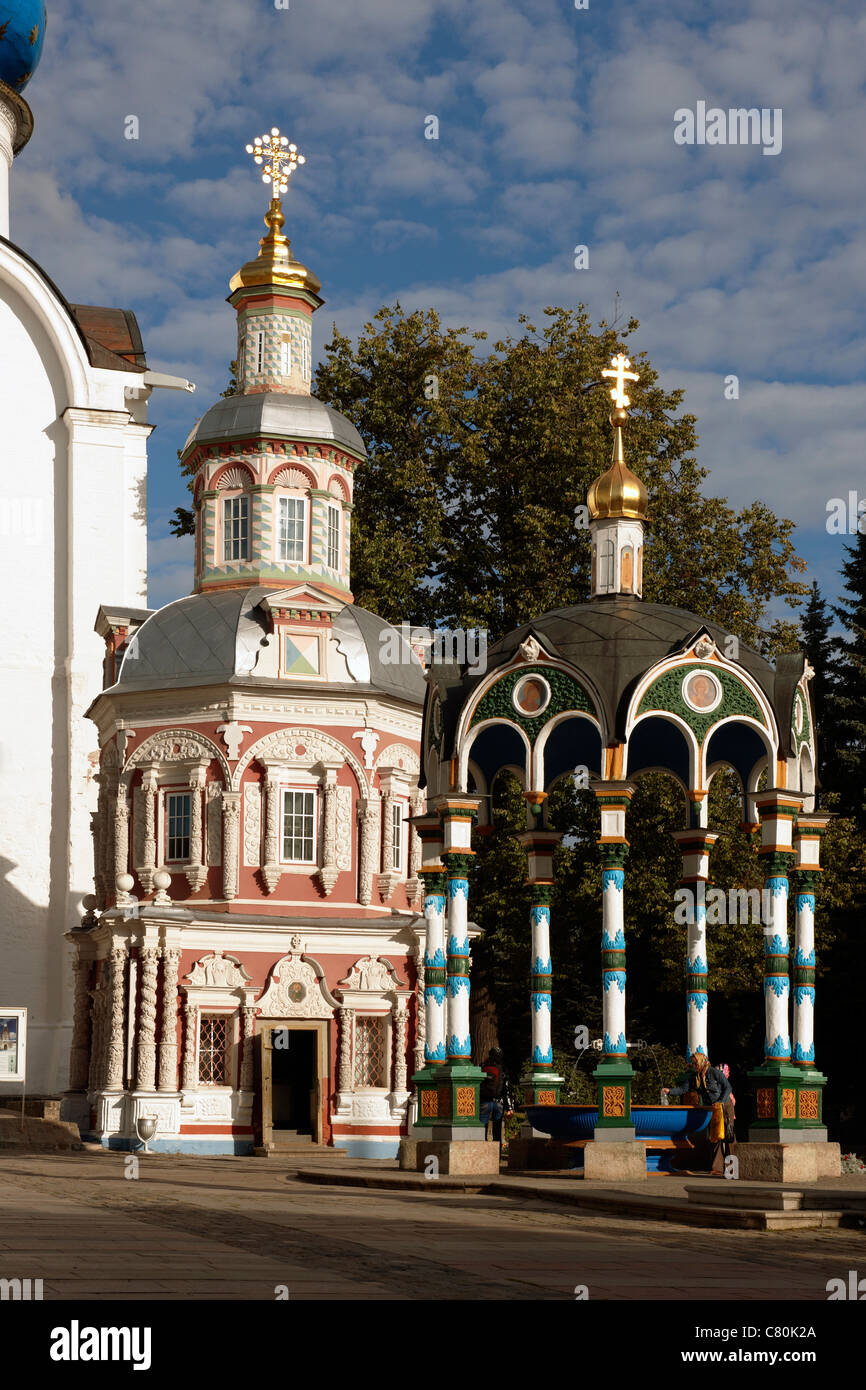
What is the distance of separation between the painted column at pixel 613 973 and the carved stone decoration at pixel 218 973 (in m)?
11.7

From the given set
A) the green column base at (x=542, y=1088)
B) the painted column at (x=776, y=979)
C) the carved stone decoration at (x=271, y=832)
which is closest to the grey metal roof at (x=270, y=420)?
the carved stone decoration at (x=271, y=832)

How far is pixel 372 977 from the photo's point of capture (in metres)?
33.1

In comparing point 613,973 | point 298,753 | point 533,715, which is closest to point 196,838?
point 298,753

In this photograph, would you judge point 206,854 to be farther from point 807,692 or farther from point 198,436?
point 807,692

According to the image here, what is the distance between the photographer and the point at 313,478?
36.5 m

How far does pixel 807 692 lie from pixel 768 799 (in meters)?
1.54

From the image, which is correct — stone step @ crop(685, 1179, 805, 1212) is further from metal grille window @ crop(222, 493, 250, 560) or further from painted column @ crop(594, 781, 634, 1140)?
metal grille window @ crop(222, 493, 250, 560)

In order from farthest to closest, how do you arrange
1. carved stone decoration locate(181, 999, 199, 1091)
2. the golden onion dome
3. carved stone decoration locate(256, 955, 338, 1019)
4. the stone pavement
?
1. carved stone decoration locate(256, 955, 338, 1019)
2. carved stone decoration locate(181, 999, 199, 1091)
3. the golden onion dome
4. the stone pavement

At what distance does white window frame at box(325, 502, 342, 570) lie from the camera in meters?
36.5

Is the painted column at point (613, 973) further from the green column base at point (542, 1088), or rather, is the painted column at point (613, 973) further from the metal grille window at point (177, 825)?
the metal grille window at point (177, 825)

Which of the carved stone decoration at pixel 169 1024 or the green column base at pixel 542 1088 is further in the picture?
the carved stone decoration at pixel 169 1024

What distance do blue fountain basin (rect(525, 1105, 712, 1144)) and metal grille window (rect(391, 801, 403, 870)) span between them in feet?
38.3

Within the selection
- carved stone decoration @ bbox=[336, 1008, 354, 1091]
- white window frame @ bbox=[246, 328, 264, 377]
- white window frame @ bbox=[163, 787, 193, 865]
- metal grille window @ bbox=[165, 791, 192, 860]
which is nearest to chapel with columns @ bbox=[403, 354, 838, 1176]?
carved stone decoration @ bbox=[336, 1008, 354, 1091]

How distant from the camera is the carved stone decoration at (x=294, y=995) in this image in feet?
106
